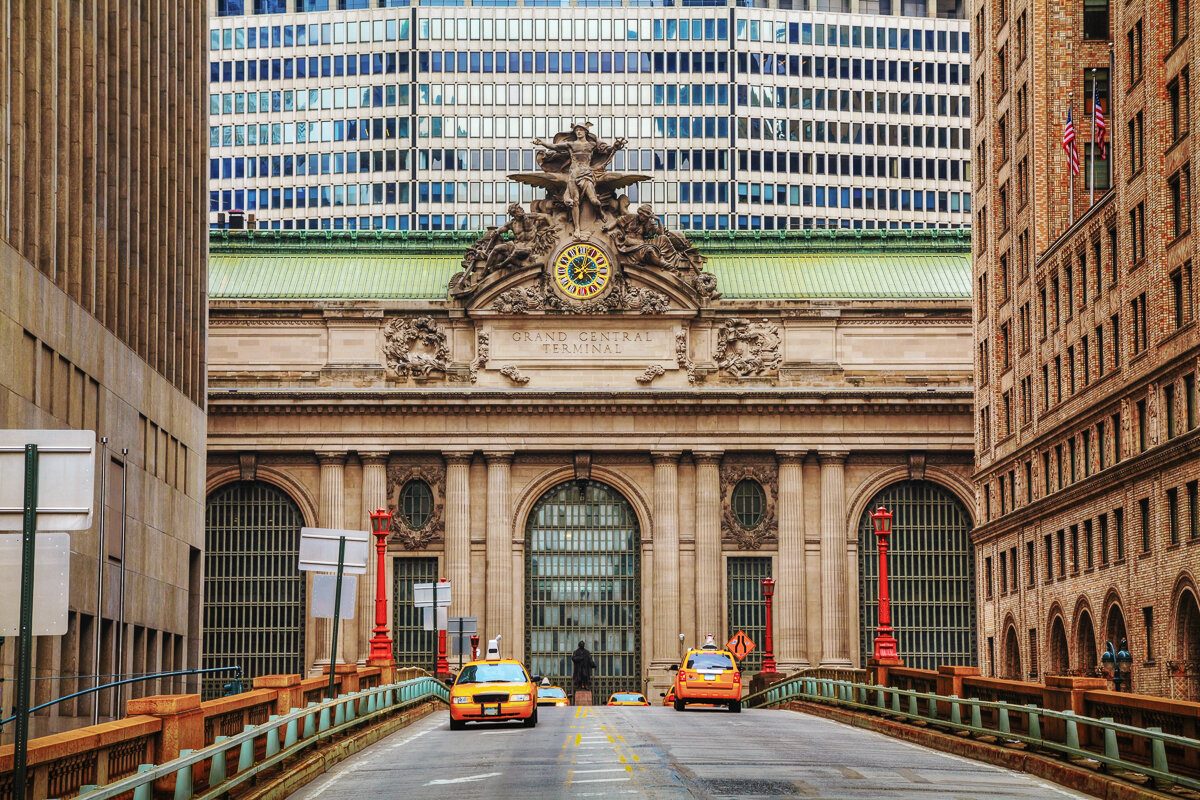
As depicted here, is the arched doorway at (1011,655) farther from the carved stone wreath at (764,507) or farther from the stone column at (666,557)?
the stone column at (666,557)

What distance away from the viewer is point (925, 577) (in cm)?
9550

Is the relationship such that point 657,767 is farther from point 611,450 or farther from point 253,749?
point 611,450

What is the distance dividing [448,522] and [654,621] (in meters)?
10.3

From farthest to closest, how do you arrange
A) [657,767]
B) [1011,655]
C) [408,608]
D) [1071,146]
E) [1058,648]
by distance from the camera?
1. [408,608]
2. [1011,655]
3. [1058,648]
4. [1071,146]
5. [657,767]

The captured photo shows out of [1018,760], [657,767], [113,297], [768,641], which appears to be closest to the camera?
[657,767]

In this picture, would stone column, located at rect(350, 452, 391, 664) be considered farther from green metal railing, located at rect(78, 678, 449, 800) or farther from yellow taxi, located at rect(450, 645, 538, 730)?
yellow taxi, located at rect(450, 645, 538, 730)

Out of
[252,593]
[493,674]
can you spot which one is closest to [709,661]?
[493,674]

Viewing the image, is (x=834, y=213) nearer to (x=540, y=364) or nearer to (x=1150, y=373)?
(x=540, y=364)

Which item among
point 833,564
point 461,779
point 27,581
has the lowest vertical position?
point 461,779

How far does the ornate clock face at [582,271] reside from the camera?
9556 cm

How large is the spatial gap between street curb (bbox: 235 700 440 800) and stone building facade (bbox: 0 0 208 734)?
274 inches

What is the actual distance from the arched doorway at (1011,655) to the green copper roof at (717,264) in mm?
20395

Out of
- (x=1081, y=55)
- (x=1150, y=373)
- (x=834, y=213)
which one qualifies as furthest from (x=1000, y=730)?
(x=834, y=213)

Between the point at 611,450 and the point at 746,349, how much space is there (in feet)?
25.2
